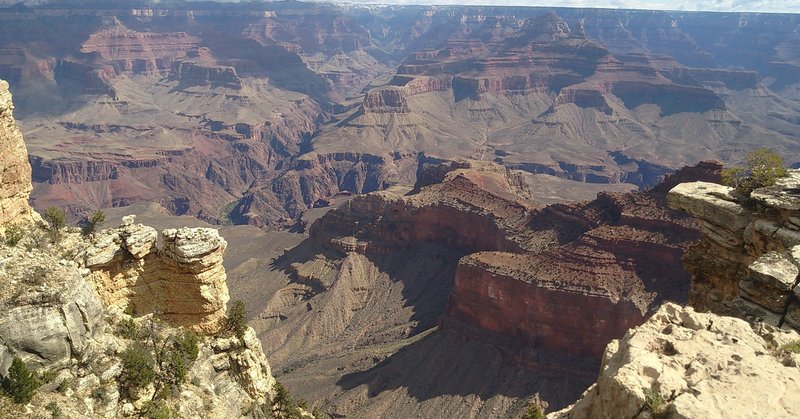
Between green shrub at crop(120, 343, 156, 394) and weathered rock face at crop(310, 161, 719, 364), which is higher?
green shrub at crop(120, 343, 156, 394)

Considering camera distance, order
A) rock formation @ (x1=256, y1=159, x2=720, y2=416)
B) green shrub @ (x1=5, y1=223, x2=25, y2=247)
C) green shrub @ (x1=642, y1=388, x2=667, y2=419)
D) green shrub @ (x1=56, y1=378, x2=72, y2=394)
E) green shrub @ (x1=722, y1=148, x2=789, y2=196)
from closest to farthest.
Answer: green shrub @ (x1=642, y1=388, x2=667, y2=419) < green shrub @ (x1=56, y1=378, x2=72, y2=394) < green shrub @ (x1=5, y1=223, x2=25, y2=247) < green shrub @ (x1=722, y1=148, x2=789, y2=196) < rock formation @ (x1=256, y1=159, x2=720, y2=416)

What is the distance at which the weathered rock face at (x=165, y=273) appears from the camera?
2555 centimetres

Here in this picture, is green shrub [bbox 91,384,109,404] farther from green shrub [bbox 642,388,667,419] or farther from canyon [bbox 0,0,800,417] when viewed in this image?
Answer: green shrub [bbox 642,388,667,419]

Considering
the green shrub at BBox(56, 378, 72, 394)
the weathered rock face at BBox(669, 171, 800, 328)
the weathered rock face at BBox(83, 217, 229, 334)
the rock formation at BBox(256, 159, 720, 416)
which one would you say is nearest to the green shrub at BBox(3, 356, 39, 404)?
the green shrub at BBox(56, 378, 72, 394)

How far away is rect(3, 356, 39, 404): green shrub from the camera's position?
17.5 meters

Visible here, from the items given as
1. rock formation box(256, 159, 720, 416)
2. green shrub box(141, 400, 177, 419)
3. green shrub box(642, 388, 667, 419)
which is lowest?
rock formation box(256, 159, 720, 416)

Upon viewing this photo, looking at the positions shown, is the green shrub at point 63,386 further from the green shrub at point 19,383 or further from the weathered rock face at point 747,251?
the weathered rock face at point 747,251

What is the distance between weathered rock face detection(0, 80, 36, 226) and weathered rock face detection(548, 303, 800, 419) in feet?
77.8

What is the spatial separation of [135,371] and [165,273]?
6.41m

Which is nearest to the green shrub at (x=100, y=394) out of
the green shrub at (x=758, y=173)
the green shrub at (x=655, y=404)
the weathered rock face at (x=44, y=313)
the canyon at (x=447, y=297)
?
the canyon at (x=447, y=297)

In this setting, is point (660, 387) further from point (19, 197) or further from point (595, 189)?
point (595, 189)

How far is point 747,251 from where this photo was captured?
78.3 ft

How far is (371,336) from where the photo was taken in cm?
7394

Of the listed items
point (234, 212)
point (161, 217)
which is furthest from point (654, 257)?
point (234, 212)
